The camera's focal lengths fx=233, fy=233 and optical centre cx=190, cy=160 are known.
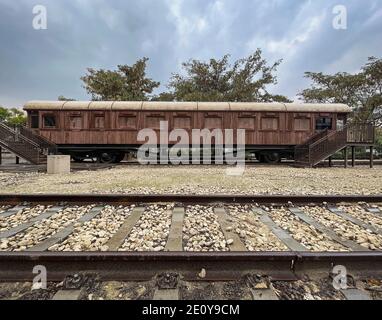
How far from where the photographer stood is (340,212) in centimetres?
405

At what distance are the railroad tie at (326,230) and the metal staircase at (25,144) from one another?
42.3 feet

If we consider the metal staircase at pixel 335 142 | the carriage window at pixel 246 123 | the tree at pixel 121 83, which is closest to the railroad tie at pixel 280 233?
the metal staircase at pixel 335 142

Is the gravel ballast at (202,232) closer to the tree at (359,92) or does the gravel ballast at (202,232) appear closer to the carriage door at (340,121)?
the carriage door at (340,121)

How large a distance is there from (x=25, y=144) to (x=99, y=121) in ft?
13.2

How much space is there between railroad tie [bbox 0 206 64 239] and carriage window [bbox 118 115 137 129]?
1038 centimetres

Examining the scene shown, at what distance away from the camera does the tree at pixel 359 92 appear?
23484 millimetres

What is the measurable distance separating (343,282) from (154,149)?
1316cm

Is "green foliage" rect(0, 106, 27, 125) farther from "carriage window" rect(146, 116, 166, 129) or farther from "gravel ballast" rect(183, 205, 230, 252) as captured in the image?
"gravel ballast" rect(183, 205, 230, 252)

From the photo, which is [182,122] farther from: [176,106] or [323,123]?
[323,123]

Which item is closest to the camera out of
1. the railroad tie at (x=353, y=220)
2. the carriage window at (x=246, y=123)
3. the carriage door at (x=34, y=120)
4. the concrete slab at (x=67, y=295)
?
the concrete slab at (x=67, y=295)

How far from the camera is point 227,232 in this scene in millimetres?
3088

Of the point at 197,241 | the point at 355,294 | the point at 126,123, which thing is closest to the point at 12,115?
the point at 126,123

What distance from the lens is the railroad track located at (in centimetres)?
210

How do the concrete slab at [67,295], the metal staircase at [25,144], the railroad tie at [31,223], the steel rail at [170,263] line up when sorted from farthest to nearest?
the metal staircase at [25,144] → the railroad tie at [31,223] → the steel rail at [170,263] → the concrete slab at [67,295]
